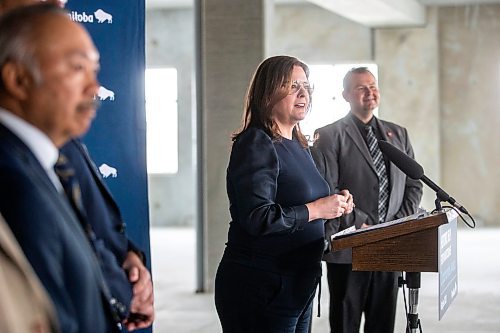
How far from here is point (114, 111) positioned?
3.97 m

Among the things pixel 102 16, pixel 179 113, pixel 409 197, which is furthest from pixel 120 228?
pixel 179 113

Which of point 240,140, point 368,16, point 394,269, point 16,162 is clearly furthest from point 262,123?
point 368,16

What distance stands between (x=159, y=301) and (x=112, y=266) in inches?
213

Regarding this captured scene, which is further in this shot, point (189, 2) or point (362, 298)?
point (189, 2)

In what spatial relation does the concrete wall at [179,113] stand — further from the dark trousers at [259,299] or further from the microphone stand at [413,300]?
the dark trousers at [259,299]

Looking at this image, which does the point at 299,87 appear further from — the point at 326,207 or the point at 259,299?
the point at 259,299

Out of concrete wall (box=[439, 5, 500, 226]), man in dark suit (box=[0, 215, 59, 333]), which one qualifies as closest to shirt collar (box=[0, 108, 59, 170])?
man in dark suit (box=[0, 215, 59, 333])

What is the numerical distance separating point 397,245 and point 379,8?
9.20 m

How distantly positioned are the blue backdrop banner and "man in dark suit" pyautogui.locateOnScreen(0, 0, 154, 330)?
86.9 inches

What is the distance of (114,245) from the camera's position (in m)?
1.68

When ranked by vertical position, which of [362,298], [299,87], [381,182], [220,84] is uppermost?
[220,84]

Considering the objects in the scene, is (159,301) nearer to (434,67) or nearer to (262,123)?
(262,123)

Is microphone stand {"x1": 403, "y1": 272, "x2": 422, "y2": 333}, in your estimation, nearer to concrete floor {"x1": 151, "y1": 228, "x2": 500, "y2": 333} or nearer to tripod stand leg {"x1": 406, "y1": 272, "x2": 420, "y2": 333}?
tripod stand leg {"x1": 406, "y1": 272, "x2": 420, "y2": 333}

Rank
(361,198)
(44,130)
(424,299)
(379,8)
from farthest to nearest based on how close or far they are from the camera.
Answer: (379,8), (424,299), (361,198), (44,130)
